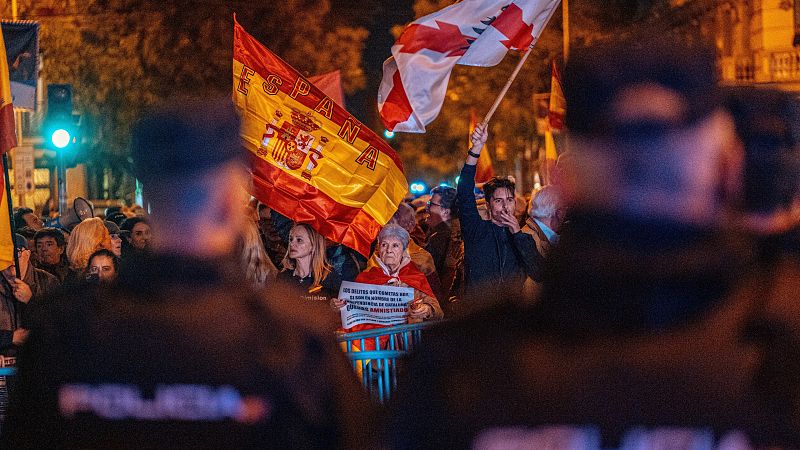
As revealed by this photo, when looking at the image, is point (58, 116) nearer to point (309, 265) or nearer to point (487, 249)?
point (309, 265)

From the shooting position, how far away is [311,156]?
955cm

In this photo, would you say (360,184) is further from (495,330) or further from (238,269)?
(495,330)

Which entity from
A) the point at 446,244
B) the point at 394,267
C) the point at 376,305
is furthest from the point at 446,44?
the point at 446,244

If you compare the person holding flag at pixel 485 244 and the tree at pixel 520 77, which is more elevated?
the tree at pixel 520 77

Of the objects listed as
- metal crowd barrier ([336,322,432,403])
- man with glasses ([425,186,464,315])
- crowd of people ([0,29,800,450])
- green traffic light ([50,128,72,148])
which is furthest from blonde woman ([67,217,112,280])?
green traffic light ([50,128,72,148])

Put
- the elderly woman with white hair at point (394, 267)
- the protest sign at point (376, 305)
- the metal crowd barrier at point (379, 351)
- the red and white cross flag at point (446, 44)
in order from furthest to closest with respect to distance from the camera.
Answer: the red and white cross flag at point (446, 44)
the elderly woman with white hair at point (394, 267)
the protest sign at point (376, 305)
the metal crowd barrier at point (379, 351)

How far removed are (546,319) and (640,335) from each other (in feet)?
0.50

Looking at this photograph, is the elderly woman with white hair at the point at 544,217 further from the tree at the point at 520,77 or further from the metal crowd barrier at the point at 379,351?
the tree at the point at 520,77

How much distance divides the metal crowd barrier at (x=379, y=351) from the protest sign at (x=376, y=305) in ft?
4.49

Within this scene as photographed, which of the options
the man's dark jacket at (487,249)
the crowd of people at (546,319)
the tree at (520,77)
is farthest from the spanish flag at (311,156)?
the tree at (520,77)

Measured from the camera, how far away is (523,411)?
6.30 ft

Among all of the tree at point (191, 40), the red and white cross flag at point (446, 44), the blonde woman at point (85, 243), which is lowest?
the blonde woman at point (85, 243)

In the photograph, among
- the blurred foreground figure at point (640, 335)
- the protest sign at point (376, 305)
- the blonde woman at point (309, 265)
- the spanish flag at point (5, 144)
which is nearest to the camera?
the blurred foreground figure at point (640, 335)

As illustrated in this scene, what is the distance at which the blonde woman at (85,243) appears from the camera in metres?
9.55
